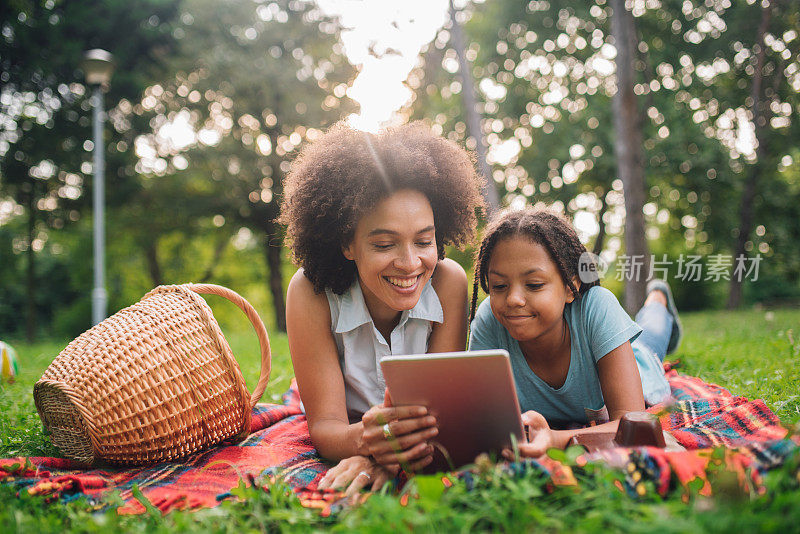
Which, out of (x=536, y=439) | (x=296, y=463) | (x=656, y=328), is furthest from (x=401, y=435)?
(x=656, y=328)

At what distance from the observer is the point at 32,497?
1778 mm

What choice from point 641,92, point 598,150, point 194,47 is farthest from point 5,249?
point 641,92

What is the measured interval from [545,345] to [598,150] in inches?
480

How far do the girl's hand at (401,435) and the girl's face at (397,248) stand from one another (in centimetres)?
60

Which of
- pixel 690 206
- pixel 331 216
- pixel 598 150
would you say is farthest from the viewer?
pixel 690 206

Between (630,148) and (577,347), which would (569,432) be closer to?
(577,347)

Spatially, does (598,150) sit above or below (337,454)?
above

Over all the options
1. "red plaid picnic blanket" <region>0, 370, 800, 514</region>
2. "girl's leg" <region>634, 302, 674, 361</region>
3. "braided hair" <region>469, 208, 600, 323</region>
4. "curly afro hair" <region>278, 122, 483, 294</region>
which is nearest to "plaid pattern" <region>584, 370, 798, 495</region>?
"red plaid picnic blanket" <region>0, 370, 800, 514</region>

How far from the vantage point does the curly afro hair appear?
246 centimetres

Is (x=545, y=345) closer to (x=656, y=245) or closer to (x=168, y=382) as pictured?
(x=168, y=382)

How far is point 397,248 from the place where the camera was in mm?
2363

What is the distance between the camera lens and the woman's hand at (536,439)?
1.73 metres

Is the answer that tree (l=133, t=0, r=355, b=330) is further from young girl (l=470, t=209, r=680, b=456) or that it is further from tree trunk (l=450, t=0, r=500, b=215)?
young girl (l=470, t=209, r=680, b=456)

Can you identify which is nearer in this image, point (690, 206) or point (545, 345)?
point (545, 345)
